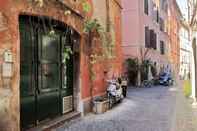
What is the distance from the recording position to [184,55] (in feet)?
218

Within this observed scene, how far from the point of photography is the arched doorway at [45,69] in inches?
Answer: 345

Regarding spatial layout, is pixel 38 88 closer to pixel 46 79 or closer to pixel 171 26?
pixel 46 79

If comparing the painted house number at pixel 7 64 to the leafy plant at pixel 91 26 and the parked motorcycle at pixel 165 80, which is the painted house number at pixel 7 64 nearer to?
the leafy plant at pixel 91 26

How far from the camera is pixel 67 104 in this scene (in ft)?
39.0

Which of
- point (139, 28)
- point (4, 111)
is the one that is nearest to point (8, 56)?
point (4, 111)

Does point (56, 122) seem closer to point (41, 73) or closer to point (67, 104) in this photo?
point (41, 73)

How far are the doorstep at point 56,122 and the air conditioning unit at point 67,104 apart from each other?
0.18 m

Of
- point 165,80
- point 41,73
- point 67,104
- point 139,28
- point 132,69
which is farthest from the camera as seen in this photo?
point 165,80

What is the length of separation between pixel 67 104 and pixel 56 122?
184 cm

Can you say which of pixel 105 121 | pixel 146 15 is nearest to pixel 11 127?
pixel 105 121

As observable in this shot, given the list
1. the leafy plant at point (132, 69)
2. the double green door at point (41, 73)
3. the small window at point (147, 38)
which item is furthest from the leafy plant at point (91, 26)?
the small window at point (147, 38)

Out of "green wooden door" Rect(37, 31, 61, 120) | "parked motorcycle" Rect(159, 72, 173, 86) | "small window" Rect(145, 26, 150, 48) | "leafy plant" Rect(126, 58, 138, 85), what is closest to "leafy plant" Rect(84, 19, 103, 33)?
"green wooden door" Rect(37, 31, 61, 120)

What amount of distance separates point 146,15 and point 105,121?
23586mm

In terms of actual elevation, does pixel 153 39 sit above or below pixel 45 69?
above
